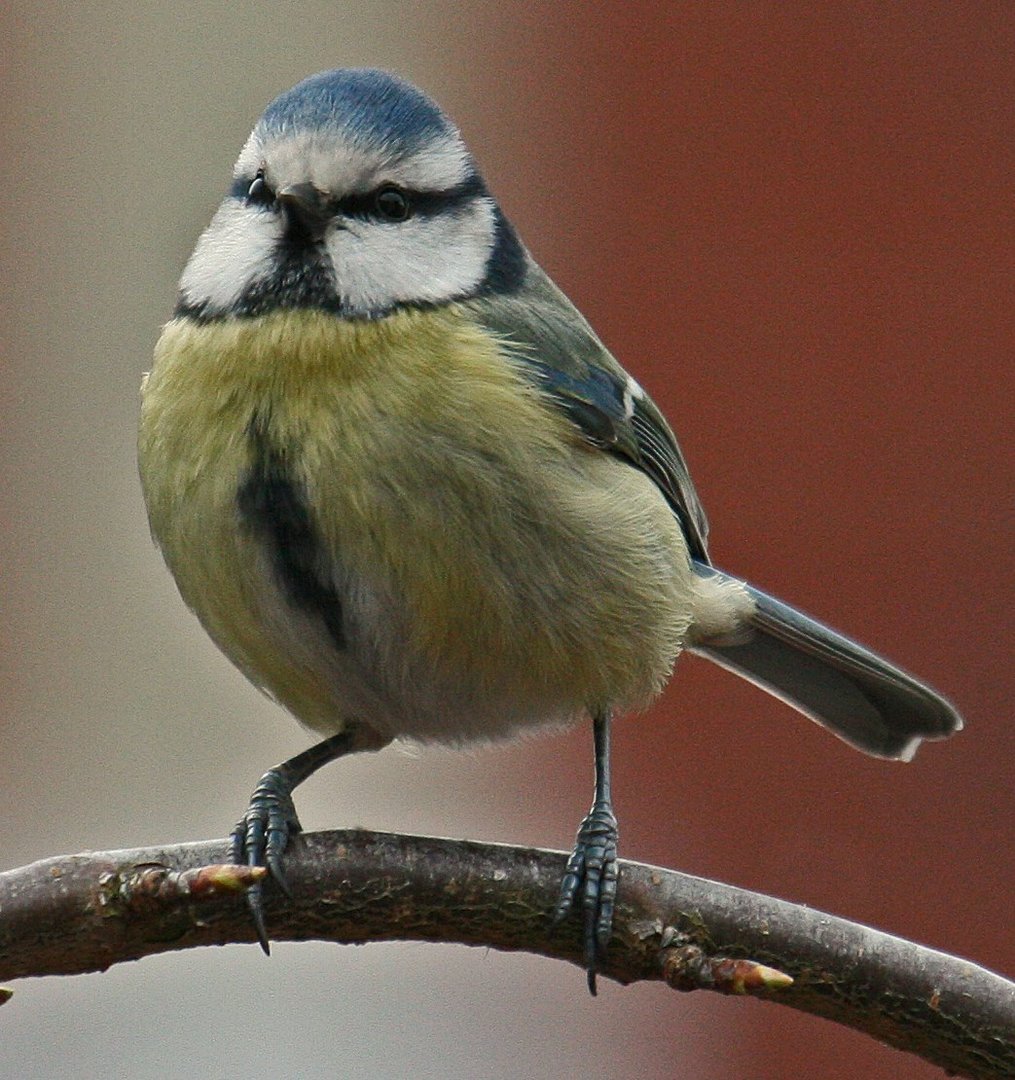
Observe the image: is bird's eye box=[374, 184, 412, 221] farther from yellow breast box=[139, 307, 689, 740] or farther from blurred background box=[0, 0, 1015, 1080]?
blurred background box=[0, 0, 1015, 1080]

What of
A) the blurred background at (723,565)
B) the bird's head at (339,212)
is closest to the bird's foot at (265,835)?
the bird's head at (339,212)

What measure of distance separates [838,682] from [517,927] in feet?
2.83

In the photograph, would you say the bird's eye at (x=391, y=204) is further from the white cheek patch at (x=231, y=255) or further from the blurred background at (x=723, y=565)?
the blurred background at (x=723, y=565)

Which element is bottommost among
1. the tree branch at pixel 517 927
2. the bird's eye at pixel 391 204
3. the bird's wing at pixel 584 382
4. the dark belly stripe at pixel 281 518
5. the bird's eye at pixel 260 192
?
the tree branch at pixel 517 927

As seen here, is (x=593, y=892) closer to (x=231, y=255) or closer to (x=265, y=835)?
(x=265, y=835)

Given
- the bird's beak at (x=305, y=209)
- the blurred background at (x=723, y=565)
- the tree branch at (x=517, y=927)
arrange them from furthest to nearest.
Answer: the blurred background at (x=723, y=565) → the bird's beak at (x=305, y=209) → the tree branch at (x=517, y=927)

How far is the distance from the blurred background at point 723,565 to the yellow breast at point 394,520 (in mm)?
1756

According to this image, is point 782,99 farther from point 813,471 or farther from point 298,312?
point 298,312

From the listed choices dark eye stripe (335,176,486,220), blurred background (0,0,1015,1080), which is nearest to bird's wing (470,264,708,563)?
dark eye stripe (335,176,486,220)

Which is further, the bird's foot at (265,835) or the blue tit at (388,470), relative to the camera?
the blue tit at (388,470)

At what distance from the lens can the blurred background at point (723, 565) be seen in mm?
3652

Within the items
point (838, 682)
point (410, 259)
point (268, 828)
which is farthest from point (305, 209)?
point (838, 682)

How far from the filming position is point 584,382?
2055 mm

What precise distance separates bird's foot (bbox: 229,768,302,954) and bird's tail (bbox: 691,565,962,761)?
718 millimetres
